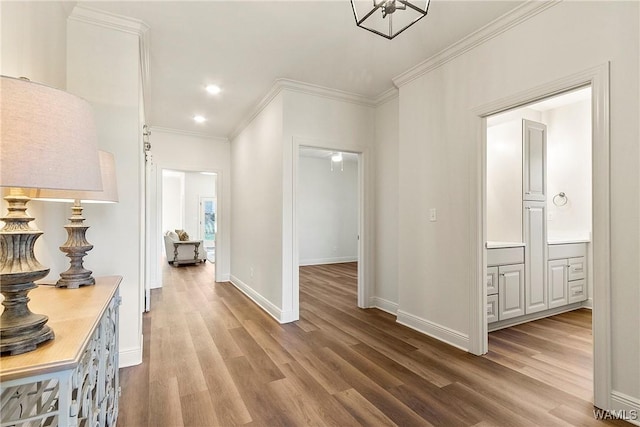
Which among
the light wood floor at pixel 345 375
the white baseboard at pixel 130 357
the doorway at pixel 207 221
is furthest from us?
the doorway at pixel 207 221

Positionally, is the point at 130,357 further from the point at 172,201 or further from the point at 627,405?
the point at 172,201

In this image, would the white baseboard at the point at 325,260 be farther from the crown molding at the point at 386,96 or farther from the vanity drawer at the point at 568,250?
the vanity drawer at the point at 568,250

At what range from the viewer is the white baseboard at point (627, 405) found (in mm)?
1676

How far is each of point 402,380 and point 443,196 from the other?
1.64 m

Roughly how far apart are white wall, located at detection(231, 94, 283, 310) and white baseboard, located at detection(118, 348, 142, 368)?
4.61 feet

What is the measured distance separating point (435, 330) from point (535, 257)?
1.54 m

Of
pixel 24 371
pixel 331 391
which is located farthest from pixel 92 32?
pixel 331 391

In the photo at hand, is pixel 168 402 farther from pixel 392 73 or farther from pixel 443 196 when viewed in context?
pixel 392 73

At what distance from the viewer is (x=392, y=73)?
10.5ft

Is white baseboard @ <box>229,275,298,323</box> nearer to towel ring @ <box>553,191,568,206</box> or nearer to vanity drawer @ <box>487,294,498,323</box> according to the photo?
vanity drawer @ <box>487,294,498,323</box>

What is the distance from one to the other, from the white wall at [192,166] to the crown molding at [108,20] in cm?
291

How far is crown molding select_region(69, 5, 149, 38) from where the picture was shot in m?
2.19

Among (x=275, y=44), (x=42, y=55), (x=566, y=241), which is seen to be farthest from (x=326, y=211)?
(x=42, y=55)

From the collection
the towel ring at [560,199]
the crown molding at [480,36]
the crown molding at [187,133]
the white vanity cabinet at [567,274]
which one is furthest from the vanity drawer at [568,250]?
the crown molding at [187,133]
